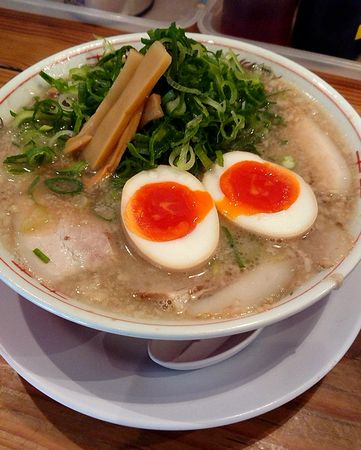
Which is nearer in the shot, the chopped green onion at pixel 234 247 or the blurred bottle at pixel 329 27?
the chopped green onion at pixel 234 247

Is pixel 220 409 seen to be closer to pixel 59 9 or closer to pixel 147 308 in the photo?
pixel 147 308

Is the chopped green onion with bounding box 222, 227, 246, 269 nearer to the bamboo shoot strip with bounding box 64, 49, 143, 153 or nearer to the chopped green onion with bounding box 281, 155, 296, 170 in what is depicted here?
the chopped green onion with bounding box 281, 155, 296, 170

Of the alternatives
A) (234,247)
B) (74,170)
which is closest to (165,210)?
(234,247)

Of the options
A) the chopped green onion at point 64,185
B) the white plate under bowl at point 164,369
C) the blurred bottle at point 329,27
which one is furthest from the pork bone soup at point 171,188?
the blurred bottle at point 329,27

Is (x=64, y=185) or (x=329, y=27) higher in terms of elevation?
(x=329, y=27)

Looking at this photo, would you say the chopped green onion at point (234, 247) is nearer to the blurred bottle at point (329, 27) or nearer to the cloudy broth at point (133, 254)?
the cloudy broth at point (133, 254)

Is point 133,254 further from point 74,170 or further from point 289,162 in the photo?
point 289,162
